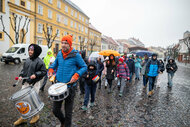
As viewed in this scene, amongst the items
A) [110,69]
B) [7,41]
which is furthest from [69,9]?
[110,69]

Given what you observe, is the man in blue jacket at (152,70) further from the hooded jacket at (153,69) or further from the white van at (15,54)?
the white van at (15,54)

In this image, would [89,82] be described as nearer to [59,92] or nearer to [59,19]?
[59,92]

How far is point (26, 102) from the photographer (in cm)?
248

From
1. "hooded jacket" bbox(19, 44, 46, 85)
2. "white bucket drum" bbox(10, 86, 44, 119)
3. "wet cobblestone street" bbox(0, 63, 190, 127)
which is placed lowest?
"wet cobblestone street" bbox(0, 63, 190, 127)

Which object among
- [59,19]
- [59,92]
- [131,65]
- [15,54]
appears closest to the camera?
[59,92]

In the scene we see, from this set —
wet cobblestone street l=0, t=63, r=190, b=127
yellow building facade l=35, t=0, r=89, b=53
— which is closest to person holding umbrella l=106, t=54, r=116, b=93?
wet cobblestone street l=0, t=63, r=190, b=127

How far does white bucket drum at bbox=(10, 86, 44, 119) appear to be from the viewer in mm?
2439

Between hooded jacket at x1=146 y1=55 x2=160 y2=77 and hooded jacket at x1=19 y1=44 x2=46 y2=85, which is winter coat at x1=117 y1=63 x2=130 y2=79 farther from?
hooded jacket at x1=19 y1=44 x2=46 y2=85

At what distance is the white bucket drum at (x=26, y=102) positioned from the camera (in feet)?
8.00

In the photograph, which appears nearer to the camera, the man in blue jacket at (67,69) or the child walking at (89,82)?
the man in blue jacket at (67,69)

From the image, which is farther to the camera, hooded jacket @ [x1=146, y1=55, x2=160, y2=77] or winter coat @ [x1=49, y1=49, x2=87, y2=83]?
hooded jacket @ [x1=146, y1=55, x2=160, y2=77]

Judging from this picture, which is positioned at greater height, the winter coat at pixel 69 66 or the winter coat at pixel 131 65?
the winter coat at pixel 69 66

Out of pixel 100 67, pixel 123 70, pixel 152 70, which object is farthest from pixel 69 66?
pixel 152 70

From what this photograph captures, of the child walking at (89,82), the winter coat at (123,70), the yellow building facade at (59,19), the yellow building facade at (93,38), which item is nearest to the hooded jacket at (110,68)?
the winter coat at (123,70)
